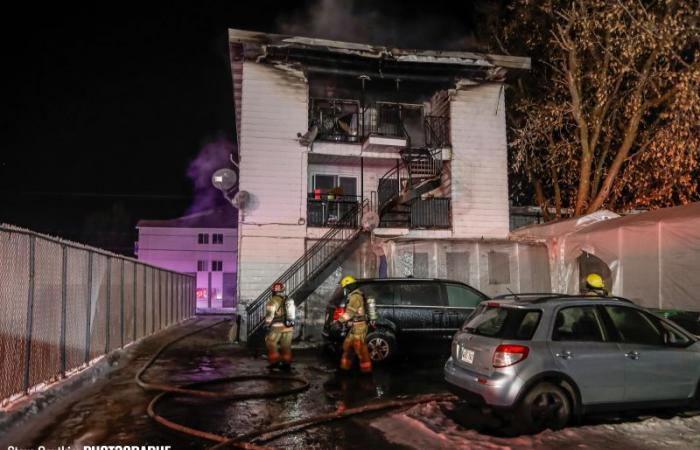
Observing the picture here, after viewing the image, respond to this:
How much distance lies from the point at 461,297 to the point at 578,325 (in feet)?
17.5

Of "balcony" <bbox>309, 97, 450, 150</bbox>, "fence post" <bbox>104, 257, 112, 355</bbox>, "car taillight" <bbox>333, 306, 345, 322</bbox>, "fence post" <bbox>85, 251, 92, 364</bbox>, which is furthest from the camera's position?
"balcony" <bbox>309, 97, 450, 150</bbox>

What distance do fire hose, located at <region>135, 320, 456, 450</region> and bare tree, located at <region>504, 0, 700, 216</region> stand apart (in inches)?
397

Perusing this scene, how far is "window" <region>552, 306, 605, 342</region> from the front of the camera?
6.05m

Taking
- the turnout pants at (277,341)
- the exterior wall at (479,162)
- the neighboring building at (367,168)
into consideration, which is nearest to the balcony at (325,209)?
the neighboring building at (367,168)

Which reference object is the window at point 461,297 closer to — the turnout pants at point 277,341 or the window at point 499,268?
the window at point 499,268

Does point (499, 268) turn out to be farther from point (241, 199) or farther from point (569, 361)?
point (569, 361)

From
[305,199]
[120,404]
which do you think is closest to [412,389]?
[120,404]

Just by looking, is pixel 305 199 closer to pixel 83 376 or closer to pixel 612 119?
pixel 83 376

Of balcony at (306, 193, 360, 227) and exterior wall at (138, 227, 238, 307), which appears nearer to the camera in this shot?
balcony at (306, 193, 360, 227)

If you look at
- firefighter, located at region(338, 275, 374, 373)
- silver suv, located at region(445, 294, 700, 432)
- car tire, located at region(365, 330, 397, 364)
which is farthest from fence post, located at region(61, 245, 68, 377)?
silver suv, located at region(445, 294, 700, 432)

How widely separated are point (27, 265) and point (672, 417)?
322 inches

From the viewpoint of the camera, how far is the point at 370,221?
50.9 feet

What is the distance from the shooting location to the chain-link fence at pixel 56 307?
6.50 m

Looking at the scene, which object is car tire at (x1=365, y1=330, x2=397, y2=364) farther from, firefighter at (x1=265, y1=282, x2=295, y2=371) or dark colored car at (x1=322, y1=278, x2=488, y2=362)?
firefighter at (x1=265, y1=282, x2=295, y2=371)
